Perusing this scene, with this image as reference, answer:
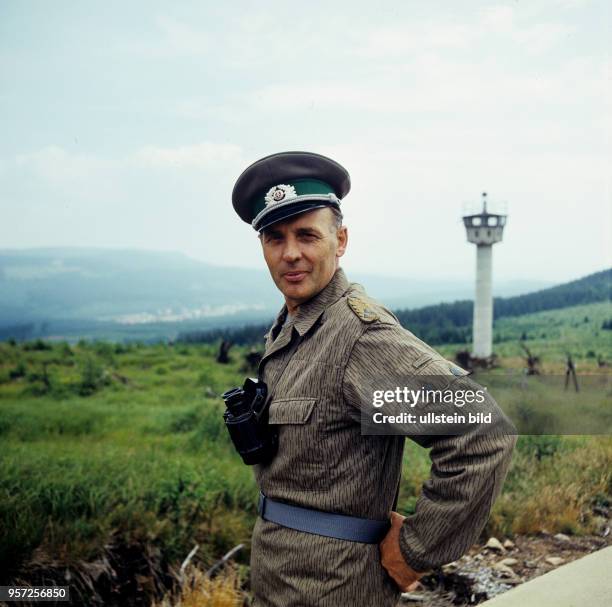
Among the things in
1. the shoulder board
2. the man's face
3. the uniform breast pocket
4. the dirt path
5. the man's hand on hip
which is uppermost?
the man's face

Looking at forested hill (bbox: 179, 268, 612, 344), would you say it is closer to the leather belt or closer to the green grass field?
the green grass field

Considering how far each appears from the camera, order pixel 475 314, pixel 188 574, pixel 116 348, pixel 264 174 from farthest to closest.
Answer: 1. pixel 475 314
2. pixel 116 348
3. pixel 188 574
4. pixel 264 174

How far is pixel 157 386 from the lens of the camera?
1614 centimetres

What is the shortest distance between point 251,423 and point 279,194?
732 millimetres

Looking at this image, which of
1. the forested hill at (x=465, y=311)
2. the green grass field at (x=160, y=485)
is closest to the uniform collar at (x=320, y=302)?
the green grass field at (x=160, y=485)

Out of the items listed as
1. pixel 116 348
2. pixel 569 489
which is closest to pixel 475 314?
pixel 116 348

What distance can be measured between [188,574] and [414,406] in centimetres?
332

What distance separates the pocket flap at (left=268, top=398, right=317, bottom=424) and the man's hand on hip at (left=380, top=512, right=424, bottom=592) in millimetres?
386

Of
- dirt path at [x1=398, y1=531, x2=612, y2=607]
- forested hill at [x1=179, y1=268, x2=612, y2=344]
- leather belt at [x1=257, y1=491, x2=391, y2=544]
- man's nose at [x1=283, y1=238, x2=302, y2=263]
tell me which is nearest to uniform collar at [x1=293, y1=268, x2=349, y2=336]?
man's nose at [x1=283, y1=238, x2=302, y2=263]

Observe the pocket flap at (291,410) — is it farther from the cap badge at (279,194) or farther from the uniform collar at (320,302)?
the cap badge at (279,194)

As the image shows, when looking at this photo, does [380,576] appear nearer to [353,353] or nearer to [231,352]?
[353,353]

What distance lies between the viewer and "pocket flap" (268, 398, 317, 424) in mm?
1803

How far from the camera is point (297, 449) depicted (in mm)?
1819

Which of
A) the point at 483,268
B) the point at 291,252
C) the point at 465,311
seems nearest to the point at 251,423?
the point at 291,252
